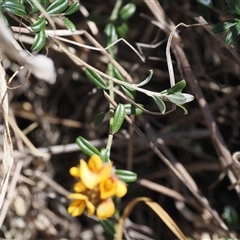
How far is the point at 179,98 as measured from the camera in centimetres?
97

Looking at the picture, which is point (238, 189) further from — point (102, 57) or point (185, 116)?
point (102, 57)

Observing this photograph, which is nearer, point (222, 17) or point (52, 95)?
point (222, 17)

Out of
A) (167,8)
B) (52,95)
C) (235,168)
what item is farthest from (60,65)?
(235,168)

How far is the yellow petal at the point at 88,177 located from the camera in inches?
35.6

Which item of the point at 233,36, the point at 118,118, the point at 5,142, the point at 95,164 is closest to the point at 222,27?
the point at 233,36

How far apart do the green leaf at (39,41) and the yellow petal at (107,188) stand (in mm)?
300

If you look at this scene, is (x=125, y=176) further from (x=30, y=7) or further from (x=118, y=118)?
(x=30, y=7)

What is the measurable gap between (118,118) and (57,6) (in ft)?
0.88

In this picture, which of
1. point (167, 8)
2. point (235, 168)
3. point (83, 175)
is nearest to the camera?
point (83, 175)

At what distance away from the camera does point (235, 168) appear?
1176 millimetres

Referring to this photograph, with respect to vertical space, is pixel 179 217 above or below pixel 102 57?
below

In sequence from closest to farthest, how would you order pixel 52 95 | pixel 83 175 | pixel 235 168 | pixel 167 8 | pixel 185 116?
pixel 83 175 → pixel 235 168 → pixel 167 8 → pixel 185 116 → pixel 52 95

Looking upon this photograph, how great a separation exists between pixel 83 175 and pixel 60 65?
26.6 inches

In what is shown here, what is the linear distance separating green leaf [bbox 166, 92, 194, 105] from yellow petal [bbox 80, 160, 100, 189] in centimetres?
21
